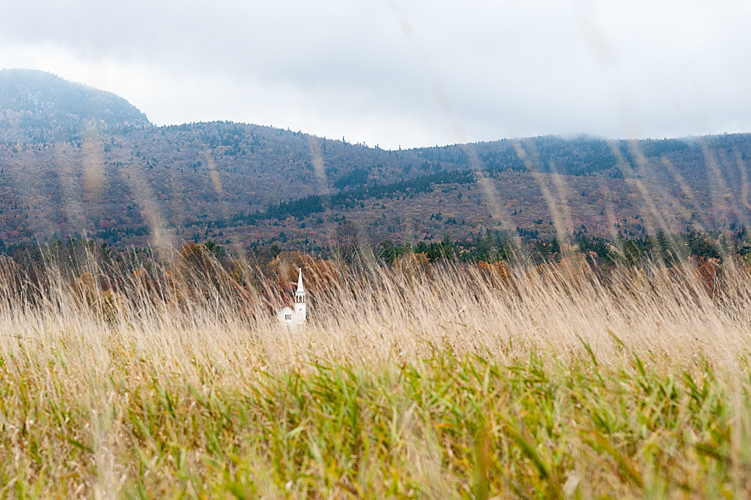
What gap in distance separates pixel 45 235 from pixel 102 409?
136m

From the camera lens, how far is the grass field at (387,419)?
1797 millimetres

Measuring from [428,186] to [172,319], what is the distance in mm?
171520

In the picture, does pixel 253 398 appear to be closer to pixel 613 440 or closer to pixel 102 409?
pixel 102 409

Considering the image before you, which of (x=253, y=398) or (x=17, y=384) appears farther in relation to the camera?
(x=17, y=384)

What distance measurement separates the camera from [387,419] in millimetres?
2287

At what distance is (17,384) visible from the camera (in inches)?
126

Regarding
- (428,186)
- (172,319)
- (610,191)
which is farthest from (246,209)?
(172,319)

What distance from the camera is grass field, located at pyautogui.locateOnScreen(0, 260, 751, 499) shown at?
5.90 feet

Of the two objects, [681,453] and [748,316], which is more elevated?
[681,453]

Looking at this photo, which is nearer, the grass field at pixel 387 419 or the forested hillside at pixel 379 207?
the grass field at pixel 387 419

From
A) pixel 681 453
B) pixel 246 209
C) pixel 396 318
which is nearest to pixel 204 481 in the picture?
pixel 681 453

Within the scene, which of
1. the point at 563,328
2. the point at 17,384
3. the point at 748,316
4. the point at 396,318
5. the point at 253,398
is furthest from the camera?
the point at 748,316

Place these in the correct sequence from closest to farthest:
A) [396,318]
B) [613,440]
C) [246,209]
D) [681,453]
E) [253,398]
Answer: [681,453], [613,440], [253,398], [396,318], [246,209]

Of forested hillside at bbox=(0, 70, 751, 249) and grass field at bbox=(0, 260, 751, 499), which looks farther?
forested hillside at bbox=(0, 70, 751, 249)
